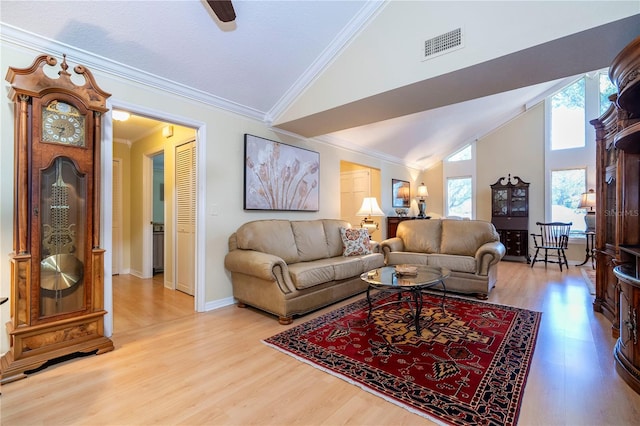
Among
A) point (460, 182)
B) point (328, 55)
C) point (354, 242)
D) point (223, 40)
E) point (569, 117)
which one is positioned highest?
point (569, 117)

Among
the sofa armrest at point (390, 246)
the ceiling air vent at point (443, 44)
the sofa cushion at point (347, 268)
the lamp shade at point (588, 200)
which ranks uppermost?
the ceiling air vent at point (443, 44)

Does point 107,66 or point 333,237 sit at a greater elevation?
point 107,66

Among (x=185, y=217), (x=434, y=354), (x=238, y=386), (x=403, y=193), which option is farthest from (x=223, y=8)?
(x=403, y=193)

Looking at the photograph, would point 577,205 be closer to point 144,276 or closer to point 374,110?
point 374,110

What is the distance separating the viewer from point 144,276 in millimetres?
5055

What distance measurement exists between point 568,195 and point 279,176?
21.0 feet

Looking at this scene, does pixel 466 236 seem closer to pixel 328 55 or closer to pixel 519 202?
pixel 328 55

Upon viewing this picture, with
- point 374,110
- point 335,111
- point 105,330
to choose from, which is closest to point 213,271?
point 105,330

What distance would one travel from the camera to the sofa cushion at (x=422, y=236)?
15.1 ft

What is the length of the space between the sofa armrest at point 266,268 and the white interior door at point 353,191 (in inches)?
155

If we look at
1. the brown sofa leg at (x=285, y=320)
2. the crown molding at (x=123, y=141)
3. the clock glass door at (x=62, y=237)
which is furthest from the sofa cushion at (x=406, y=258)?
the crown molding at (x=123, y=141)

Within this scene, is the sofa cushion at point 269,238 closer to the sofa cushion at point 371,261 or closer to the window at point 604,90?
the sofa cushion at point 371,261

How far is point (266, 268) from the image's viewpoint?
292cm

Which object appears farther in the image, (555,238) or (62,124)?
(555,238)
